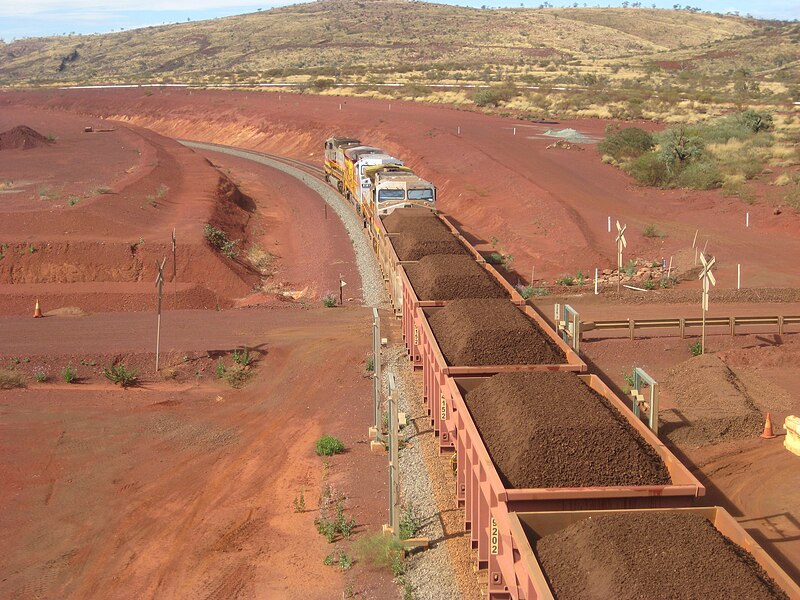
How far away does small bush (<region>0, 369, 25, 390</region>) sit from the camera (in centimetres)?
2034

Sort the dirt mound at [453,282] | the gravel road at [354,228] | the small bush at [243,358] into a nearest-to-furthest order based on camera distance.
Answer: the dirt mound at [453,282] < the small bush at [243,358] < the gravel road at [354,228]

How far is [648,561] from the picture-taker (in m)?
8.38

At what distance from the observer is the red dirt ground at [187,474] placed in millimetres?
12484

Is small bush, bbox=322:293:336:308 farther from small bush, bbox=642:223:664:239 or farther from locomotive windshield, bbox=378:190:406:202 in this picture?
small bush, bbox=642:223:664:239

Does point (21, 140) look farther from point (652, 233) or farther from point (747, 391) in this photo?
point (747, 391)

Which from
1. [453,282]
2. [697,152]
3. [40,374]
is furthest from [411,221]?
[697,152]

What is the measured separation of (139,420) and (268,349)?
4.72 m

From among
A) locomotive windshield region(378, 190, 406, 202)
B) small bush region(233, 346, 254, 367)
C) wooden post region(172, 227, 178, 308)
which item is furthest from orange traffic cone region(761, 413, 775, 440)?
locomotive windshield region(378, 190, 406, 202)

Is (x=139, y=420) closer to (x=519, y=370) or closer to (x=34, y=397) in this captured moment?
(x=34, y=397)

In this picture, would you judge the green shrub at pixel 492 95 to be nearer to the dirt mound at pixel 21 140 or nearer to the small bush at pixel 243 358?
the dirt mound at pixel 21 140

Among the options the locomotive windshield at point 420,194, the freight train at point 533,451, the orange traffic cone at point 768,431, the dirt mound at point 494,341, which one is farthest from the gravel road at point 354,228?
the orange traffic cone at point 768,431

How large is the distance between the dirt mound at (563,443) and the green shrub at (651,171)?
119ft

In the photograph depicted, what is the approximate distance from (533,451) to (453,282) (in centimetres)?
880

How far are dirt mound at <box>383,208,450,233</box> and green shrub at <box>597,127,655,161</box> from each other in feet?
85.6
